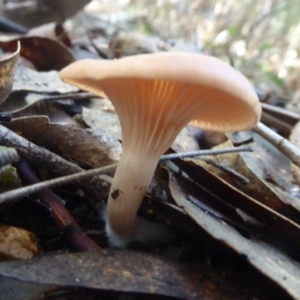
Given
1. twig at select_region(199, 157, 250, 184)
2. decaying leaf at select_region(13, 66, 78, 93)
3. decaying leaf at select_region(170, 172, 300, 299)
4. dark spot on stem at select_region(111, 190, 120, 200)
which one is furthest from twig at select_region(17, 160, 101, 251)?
decaying leaf at select_region(13, 66, 78, 93)

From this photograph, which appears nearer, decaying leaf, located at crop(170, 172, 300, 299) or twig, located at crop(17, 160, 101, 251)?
decaying leaf, located at crop(170, 172, 300, 299)

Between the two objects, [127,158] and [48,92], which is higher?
[127,158]

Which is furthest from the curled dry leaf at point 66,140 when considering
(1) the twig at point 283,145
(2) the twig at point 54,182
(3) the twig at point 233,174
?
(1) the twig at point 283,145

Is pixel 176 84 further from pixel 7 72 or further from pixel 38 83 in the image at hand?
pixel 38 83

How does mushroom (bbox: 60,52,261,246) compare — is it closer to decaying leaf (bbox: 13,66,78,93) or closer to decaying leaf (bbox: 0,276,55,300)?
decaying leaf (bbox: 0,276,55,300)

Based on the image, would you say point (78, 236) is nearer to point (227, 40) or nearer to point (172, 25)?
point (227, 40)

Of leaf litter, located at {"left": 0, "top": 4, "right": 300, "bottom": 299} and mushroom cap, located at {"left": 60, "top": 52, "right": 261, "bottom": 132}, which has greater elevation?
mushroom cap, located at {"left": 60, "top": 52, "right": 261, "bottom": 132}

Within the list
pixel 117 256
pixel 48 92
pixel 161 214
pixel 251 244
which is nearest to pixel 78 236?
pixel 117 256
